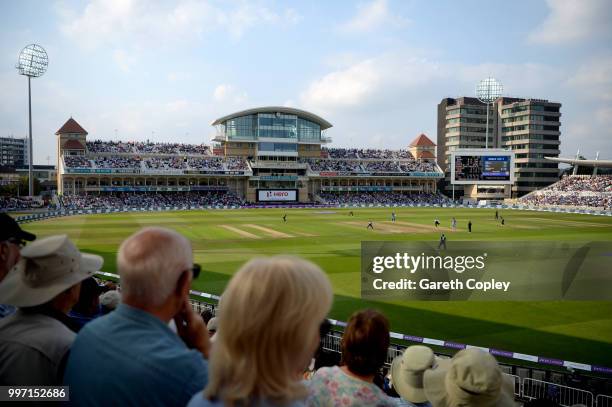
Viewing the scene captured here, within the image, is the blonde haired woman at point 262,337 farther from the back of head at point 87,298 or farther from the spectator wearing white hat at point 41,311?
the back of head at point 87,298

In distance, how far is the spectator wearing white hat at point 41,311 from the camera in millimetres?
2641

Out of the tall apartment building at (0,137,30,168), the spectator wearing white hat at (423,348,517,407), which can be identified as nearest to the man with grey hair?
the spectator wearing white hat at (423,348,517,407)

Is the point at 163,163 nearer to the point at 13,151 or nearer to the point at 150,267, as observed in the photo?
the point at 150,267

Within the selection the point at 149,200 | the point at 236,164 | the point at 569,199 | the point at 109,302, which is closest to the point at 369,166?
the point at 236,164

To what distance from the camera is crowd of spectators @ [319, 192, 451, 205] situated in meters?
87.8

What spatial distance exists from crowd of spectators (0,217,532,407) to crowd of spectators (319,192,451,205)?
81915mm

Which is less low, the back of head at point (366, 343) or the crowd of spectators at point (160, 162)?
the crowd of spectators at point (160, 162)

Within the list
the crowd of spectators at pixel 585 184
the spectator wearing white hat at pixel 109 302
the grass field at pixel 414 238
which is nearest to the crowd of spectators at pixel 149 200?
the grass field at pixel 414 238

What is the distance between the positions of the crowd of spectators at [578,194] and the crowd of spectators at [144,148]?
63.6 meters

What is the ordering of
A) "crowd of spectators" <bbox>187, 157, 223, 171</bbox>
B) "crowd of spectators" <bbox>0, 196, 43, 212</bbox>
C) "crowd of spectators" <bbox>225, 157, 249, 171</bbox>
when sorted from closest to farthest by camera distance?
1. "crowd of spectators" <bbox>0, 196, 43, 212</bbox>
2. "crowd of spectators" <bbox>187, 157, 223, 171</bbox>
3. "crowd of spectators" <bbox>225, 157, 249, 171</bbox>

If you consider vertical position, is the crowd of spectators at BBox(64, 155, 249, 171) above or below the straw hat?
above

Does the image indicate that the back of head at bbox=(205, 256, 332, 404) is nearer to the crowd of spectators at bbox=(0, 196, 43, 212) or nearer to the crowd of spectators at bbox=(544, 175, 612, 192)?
the crowd of spectators at bbox=(0, 196, 43, 212)

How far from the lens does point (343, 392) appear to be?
2775mm

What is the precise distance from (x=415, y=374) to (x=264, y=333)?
2824 mm
